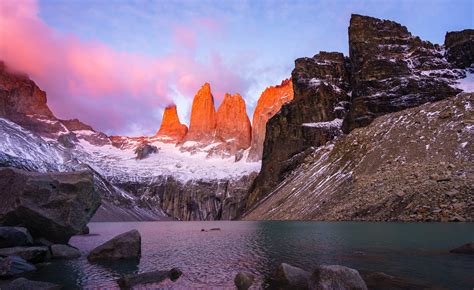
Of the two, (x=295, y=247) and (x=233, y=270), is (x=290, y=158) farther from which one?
(x=233, y=270)

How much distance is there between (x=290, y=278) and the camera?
70.7ft

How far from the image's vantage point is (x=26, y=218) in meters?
35.0

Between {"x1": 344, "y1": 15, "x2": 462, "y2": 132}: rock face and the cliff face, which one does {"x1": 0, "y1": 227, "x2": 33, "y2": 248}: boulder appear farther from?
{"x1": 344, "y1": 15, "x2": 462, "y2": 132}: rock face

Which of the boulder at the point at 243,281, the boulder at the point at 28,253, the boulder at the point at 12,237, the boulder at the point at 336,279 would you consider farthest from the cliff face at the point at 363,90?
the boulder at the point at 336,279

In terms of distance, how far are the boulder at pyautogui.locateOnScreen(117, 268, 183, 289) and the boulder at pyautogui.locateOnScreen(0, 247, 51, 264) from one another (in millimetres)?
12285

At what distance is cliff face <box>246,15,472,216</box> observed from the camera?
15688cm

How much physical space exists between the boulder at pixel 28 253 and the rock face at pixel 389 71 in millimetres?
142678

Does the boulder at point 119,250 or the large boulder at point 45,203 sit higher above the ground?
the large boulder at point 45,203

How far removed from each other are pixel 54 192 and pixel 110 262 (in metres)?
9.95

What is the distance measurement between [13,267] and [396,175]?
3316 inches

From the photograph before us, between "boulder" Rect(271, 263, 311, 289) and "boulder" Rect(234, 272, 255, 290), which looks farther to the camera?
"boulder" Rect(234, 272, 255, 290)

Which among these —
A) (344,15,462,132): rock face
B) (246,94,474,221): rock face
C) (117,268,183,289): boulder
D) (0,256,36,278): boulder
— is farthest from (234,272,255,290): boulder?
(344,15,462,132): rock face

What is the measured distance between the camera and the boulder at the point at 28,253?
29383 millimetres

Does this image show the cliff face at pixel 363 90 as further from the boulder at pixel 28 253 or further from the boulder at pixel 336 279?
the boulder at pixel 336 279
